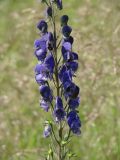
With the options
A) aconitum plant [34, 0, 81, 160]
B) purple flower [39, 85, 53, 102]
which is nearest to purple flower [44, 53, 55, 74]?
aconitum plant [34, 0, 81, 160]

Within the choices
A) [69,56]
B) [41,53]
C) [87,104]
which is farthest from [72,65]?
[87,104]

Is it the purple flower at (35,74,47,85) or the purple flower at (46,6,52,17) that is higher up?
the purple flower at (46,6,52,17)

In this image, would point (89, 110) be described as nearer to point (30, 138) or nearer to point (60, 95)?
point (30, 138)

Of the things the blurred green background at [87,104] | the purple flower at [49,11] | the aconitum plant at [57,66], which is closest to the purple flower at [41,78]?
the aconitum plant at [57,66]

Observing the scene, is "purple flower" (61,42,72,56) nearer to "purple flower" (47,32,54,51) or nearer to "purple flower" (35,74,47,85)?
"purple flower" (47,32,54,51)

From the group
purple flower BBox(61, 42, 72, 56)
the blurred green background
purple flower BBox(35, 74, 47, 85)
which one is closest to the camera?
purple flower BBox(61, 42, 72, 56)

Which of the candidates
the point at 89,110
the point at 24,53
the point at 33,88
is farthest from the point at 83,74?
the point at 24,53
